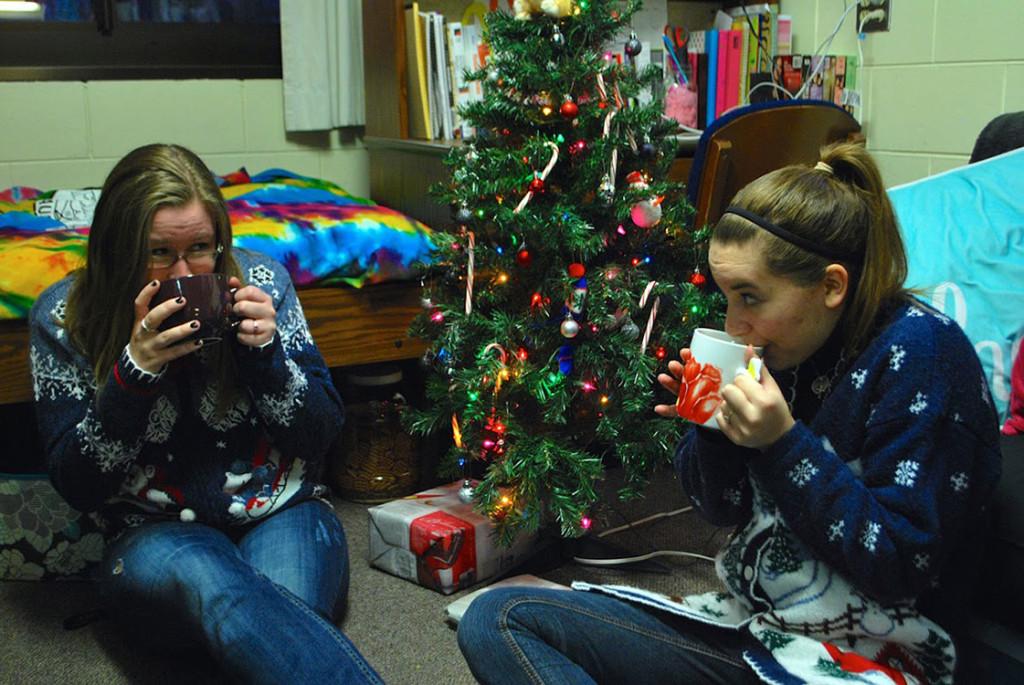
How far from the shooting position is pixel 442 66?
8.66 ft

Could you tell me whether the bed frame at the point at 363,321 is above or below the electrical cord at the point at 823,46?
below

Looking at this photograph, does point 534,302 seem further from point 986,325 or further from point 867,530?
point 867,530

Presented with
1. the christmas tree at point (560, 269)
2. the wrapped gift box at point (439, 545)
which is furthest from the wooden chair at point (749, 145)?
the wrapped gift box at point (439, 545)

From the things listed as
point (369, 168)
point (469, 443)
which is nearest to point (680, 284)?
point (469, 443)

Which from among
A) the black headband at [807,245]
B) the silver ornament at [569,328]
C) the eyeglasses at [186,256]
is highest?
the black headband at [807,245]

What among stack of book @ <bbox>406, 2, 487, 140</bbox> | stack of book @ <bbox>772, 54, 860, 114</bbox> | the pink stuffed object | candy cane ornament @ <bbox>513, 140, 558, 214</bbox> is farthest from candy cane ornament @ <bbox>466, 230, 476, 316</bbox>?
stack of book @ <bbox>772, 54, 860, 114</bbox>

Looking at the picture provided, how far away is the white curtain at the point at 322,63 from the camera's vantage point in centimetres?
290

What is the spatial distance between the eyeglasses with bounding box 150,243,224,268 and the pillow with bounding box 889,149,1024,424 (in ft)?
3.68

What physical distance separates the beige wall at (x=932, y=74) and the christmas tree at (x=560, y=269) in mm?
1041

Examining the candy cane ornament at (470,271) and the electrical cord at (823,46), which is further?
the electrical cord at (823,46)

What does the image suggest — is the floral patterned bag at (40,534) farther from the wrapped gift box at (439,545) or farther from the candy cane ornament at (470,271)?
the candy cane ornament at (470,271)

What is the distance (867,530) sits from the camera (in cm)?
103

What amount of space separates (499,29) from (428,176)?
76cm

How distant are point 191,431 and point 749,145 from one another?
3.84 ft
